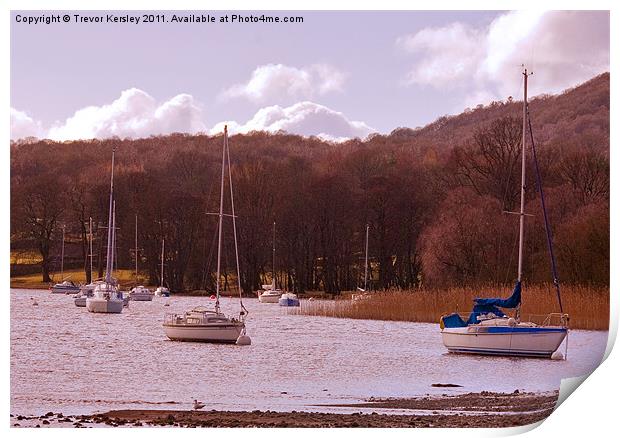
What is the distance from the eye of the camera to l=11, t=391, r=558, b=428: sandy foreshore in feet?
32.9

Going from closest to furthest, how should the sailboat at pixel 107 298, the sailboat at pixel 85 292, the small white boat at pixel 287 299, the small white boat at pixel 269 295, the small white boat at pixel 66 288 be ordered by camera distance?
1. the sailboat at pixel 85 292
2. the small white boat at pixel 66 288
3. the sailboat at pixel 107 298
4. the small white boat at pixel 269 295
5. the small white boat at pixel 287 299

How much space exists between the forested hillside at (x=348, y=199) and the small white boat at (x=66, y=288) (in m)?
0.97

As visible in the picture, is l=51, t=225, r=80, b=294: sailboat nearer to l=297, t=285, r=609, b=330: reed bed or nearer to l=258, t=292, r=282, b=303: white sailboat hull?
l=258, t=292, r=282, b=303: white sailboat hull

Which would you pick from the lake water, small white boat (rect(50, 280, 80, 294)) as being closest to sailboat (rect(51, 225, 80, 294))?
small white boat (rect(50, 280, 80, 294))

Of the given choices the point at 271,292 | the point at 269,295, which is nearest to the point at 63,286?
the point at 271,292

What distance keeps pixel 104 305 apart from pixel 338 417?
655 inches

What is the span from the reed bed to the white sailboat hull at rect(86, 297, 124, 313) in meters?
4.31

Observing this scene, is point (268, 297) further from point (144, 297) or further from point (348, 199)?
point (348, 199)

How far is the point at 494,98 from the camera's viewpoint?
1894 cm

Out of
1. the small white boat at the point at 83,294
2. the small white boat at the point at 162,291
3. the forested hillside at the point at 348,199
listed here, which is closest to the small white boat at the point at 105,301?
the small white boat at the point at 83,294

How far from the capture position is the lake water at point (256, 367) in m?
12.2

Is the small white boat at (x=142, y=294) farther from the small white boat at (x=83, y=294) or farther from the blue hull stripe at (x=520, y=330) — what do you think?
the blue hull stripe at (x=520, y=330)

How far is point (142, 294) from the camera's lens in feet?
81.5

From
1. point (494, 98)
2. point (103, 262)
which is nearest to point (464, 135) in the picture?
point (494, 98)
